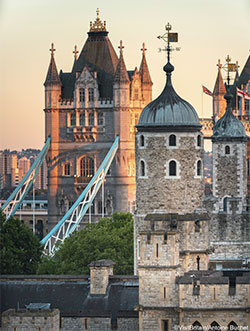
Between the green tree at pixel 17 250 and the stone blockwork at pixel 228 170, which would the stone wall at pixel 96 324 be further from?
the green tree at pixel 17 250

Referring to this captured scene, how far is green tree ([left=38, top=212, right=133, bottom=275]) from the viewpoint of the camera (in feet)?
402

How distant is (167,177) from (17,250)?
114 feet

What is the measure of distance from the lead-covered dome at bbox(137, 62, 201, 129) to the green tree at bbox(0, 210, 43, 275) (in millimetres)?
23715

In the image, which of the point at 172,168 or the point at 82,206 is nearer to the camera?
the point at 172,168

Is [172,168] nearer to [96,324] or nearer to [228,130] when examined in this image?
[96,324]

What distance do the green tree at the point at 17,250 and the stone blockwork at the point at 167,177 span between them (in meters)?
24.1

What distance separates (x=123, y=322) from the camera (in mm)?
87188

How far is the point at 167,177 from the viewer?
94125 mm

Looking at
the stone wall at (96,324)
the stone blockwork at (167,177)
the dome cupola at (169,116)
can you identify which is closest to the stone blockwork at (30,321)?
the stone wall at (96,324)

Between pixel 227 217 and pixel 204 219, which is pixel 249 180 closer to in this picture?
pixel 227 217

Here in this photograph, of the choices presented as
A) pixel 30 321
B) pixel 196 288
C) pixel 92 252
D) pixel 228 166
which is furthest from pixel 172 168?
pixel 92 252

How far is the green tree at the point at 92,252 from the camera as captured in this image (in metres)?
123

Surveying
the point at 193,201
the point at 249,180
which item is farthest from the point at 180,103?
the point at 249,180

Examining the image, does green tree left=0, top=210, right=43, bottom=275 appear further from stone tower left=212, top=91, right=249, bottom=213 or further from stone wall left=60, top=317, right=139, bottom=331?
stone wall left=60, top=317, right=139, bottom=331
